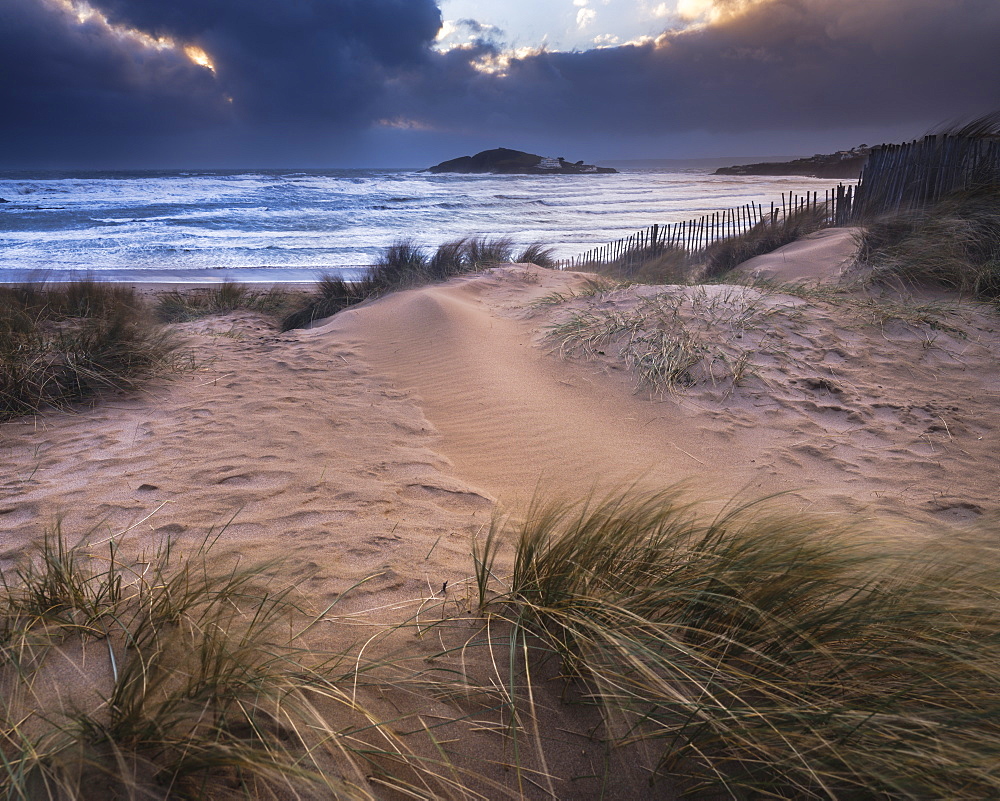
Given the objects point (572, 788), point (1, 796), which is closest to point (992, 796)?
point (572, 788)

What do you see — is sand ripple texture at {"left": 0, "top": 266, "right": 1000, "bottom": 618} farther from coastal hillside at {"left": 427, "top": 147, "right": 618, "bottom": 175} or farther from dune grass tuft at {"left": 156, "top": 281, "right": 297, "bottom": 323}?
coastal hillside at {"left": 427, "top": 147, "right": 618, "bottom": 175}

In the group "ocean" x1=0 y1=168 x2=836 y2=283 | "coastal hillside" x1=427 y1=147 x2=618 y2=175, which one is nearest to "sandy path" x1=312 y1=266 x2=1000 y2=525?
"ocean" x1=0 y1=168 x2=836 y2=283

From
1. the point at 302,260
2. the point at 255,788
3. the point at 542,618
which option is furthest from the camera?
the point at 302,260

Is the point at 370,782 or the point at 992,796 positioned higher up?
the point at 992,796

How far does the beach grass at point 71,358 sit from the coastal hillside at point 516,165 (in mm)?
61436

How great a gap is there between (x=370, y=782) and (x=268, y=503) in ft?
6.73

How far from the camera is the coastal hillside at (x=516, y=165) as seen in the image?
64688 mm

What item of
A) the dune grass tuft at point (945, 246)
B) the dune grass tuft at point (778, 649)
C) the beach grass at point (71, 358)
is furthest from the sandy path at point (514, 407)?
the dune grass tuft at point (945, 246)

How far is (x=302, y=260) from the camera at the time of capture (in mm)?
15516

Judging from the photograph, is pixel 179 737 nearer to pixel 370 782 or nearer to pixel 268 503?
pixel 370 782

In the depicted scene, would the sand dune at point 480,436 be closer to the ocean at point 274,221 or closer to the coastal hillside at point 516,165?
the ocean at point 274,221

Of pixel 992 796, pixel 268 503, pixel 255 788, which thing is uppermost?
pixel 992 796

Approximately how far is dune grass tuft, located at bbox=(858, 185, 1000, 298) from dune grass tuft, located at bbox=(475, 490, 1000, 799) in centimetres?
680

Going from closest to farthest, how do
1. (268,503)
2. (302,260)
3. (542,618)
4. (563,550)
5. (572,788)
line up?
1. (572,788)
2. (542,618)
3. (563,550)
4. (268,503)
5. (302,260)
